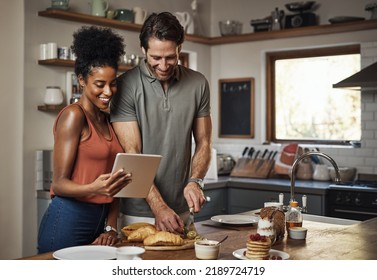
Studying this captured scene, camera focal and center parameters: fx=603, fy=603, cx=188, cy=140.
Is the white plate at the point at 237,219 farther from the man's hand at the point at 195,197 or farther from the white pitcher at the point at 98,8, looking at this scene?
the white pitcher at the point at 98,8

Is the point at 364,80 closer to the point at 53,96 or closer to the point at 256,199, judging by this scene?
the point at 256,199

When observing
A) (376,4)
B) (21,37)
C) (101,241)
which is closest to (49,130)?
(21,37)

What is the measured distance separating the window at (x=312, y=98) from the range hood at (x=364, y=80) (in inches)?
20.4

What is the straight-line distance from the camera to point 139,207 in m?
2.92

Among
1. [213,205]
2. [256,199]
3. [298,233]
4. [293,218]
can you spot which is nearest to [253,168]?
[256,199]

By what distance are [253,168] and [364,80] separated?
56.5 inches

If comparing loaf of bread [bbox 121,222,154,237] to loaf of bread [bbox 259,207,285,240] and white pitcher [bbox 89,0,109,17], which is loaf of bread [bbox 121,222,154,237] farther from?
white pitcher [bbox 89,0,109,17]

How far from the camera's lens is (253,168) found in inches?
228

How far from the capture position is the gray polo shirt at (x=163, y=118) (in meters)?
2.85

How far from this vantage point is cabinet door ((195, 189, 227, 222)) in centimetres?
520

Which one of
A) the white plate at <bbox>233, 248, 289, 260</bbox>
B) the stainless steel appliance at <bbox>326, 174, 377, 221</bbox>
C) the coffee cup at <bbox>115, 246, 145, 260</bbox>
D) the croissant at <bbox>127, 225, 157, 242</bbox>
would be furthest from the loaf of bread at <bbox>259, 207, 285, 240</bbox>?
the stainless steel appliance at <bbox>326, 174, 377, 221</bbox>

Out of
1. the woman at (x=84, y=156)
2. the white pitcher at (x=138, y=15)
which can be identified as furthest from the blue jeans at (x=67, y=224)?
the white pitcher at (x=138, y=15)

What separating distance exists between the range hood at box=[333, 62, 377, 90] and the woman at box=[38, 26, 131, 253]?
2.79 m
